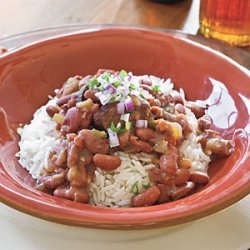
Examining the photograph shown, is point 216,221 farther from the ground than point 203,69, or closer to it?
closer to it

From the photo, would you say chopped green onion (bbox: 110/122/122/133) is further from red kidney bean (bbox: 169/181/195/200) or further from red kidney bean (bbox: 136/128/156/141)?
red kidney bean (bbox: 169/181/195/200)

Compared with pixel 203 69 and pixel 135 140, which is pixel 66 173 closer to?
pixel 135 140

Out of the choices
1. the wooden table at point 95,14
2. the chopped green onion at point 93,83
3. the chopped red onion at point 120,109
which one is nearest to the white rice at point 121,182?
the chopped red onion at point 120,109

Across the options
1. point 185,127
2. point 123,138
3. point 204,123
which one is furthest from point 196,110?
point 123,138

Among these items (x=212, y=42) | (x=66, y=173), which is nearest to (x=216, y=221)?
(x=66, y=173)

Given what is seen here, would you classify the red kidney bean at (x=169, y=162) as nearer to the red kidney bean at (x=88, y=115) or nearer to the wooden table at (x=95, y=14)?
the red kidney bean at (x=88, y=115)

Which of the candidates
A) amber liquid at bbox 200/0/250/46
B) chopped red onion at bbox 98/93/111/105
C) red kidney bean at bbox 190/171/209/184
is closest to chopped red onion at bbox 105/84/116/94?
chopped red onion at bbox 98/93/111/105

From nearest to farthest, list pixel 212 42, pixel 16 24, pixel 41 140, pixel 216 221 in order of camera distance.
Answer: pixel 216 221 → pixel 41 140 → pixel 212 42 → pixel 16 24
